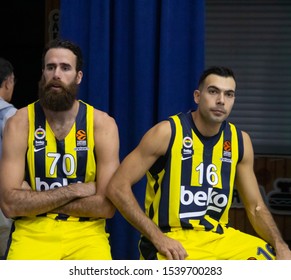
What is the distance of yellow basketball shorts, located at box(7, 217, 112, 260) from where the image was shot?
367cm

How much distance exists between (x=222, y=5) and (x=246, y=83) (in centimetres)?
81

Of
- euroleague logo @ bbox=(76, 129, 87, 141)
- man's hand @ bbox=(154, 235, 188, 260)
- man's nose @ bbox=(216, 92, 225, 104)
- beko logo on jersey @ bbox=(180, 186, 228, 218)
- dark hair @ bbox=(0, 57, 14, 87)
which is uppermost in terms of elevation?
dark hair @ bbox=(0, 57, 14, 87)

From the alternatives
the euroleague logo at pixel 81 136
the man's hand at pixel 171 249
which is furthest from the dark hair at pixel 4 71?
the man's hand at pixel 171 249

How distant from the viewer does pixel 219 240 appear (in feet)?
12.3

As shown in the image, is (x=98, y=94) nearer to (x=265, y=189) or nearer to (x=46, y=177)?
(x=46, y=177)

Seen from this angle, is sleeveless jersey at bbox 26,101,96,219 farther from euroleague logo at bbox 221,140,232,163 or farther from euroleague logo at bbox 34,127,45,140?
euroleague logo at bbox 221,140,232,163

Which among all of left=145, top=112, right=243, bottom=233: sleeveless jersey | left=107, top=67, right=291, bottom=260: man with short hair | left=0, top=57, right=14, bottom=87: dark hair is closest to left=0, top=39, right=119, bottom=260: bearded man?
left=107, top=67, right=291, bottom=260: man with short hair

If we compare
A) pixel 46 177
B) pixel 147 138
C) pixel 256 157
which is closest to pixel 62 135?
pixel 46 177

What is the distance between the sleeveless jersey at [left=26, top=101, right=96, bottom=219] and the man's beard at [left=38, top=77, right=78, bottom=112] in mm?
133

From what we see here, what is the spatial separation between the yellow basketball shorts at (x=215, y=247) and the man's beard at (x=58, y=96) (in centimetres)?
82

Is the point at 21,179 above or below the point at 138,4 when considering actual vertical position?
below

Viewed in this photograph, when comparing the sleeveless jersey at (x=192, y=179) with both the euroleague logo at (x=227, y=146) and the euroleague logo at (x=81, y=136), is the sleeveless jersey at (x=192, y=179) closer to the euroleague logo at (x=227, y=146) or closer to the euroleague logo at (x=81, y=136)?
the euroleague logo at (x=227, y=146)
